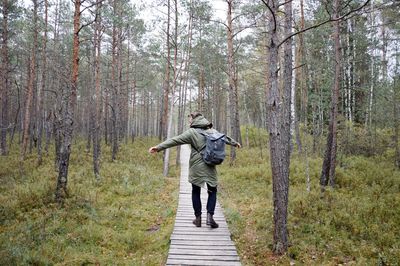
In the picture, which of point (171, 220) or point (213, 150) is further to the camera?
point (171, 220)

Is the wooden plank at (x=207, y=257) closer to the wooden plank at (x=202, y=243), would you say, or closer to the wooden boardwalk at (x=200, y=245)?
the wooden boardwalk at (x=200, y=245)

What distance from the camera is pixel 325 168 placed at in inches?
428

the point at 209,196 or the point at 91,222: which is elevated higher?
the point at 209,196

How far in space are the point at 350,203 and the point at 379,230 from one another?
1.63 metres

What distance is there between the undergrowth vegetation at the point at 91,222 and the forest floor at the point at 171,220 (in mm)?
22

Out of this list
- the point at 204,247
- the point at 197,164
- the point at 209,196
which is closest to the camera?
the point at 204,247

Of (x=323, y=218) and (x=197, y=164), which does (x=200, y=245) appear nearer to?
(x=197, y=164)

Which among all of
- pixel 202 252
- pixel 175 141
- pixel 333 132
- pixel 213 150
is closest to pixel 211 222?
pixel 202 252

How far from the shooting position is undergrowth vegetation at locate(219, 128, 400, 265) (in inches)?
215

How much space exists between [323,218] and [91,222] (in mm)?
6082

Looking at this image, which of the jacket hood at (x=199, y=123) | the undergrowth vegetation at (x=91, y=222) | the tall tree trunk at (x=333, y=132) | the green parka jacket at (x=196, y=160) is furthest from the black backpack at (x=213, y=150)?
the tall tree trunk at (x=333, y=132)

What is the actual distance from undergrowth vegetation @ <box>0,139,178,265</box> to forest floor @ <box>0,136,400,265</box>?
0.02 metres

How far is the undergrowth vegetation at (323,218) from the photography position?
546 centimetres

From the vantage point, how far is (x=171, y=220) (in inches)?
289
